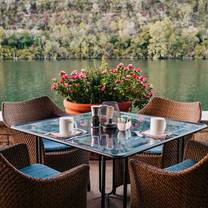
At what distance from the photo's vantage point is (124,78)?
3.85 m

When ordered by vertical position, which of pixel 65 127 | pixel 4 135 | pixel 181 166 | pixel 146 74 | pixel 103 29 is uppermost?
pixel 103 29

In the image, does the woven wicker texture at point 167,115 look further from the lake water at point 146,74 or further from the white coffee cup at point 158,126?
the lake water at point 146,74

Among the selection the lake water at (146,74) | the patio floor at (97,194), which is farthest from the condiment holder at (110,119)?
the lake water at (146,74)

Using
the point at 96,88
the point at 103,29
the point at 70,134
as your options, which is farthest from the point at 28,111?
the point at 103,29

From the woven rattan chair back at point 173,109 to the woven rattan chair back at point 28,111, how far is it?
80 cm

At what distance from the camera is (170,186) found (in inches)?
76.7

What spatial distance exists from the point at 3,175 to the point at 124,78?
2263mm

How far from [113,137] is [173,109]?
3.52ft

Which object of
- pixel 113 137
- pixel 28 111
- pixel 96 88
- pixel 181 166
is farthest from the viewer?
pixel 96 88

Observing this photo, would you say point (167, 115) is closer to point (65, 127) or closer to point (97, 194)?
point (97, 194)

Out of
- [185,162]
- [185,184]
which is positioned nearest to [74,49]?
[185,162]

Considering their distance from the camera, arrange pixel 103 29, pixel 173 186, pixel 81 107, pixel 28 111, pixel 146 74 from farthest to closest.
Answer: pixel 103 29 < pixel 146 74 < pixel 81 107 < pixel 28 111 < pixel 173 186

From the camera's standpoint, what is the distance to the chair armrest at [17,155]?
7.76ft

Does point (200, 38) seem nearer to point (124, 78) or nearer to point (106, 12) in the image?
point (106, 12)
